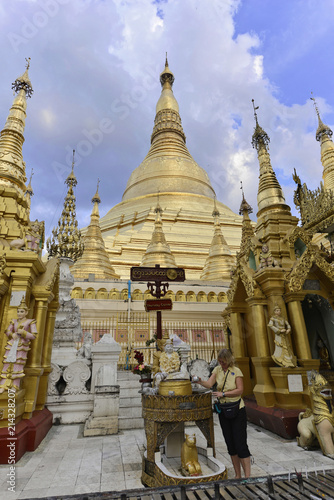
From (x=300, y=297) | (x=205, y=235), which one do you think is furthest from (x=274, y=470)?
(x=205, y=235)

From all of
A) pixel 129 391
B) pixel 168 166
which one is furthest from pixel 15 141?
pixel 168 166

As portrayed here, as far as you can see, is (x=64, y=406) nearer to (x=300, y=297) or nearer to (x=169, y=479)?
(x=169, y=479)

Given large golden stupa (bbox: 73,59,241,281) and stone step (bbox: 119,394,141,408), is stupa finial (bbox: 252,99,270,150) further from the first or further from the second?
large golden stupa (bbox: 73,59,241,281)

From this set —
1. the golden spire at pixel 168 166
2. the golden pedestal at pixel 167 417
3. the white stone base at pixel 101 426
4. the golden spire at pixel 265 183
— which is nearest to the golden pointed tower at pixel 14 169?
the white stone base at pixel 101 426

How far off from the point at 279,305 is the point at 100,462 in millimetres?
4067

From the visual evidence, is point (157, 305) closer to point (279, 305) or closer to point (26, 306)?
point (26, 306)

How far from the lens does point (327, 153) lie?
15.1m

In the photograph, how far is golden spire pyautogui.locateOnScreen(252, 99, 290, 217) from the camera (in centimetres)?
805

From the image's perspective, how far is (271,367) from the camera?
5586 mm

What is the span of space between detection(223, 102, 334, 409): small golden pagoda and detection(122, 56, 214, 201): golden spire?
72.8ft

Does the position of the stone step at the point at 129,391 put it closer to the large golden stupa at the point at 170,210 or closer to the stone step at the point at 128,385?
the stone step at the point at 128,385

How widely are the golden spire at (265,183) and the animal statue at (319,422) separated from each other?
15.9 ft

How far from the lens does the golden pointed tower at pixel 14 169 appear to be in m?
6.12

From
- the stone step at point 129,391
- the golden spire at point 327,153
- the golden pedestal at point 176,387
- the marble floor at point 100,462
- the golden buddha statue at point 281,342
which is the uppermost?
the golden spire at point 327,153
